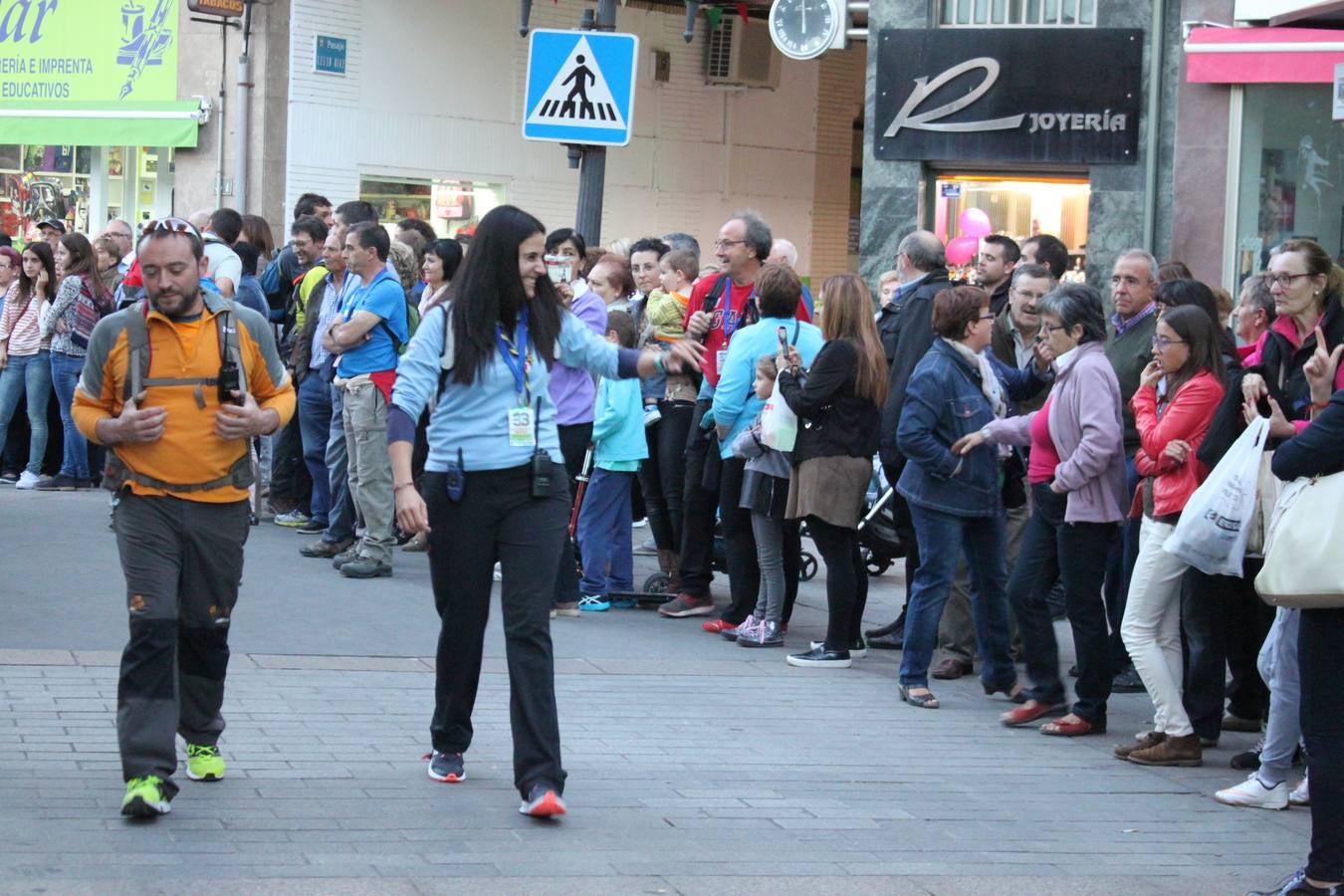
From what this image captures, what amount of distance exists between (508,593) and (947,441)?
2872 millimetres

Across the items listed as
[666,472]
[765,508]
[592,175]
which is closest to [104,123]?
[592,175]

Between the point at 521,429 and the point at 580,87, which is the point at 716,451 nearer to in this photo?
the point at 580,87

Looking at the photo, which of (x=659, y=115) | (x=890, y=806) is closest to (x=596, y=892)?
(x=890, y=806)

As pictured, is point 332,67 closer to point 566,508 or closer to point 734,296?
point 734,296

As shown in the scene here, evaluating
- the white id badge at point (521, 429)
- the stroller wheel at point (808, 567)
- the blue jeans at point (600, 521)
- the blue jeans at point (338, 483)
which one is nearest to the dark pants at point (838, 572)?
the blue jeans at point (600, 521)

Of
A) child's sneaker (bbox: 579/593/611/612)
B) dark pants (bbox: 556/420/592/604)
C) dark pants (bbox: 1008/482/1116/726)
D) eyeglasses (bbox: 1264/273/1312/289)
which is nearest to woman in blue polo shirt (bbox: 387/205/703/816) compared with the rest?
dark pants (bbox: 1008/482/1116/726)

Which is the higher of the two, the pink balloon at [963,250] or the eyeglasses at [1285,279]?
the pink balloon at [963,250]

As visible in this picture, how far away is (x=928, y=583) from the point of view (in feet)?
27.6

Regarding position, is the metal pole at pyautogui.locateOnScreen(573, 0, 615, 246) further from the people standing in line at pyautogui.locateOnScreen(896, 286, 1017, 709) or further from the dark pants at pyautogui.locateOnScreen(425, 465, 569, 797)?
the dark pants at pyautogui.locateOnScreen(425, 465, 569, 797)

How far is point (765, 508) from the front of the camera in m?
9.41

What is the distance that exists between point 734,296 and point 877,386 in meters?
1.56

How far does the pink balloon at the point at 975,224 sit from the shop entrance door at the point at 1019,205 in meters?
0.15

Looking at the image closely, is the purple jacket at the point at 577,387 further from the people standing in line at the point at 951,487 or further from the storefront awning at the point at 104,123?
the storefront awning at the point at 104,123

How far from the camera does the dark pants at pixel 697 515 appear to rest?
10344 mm
